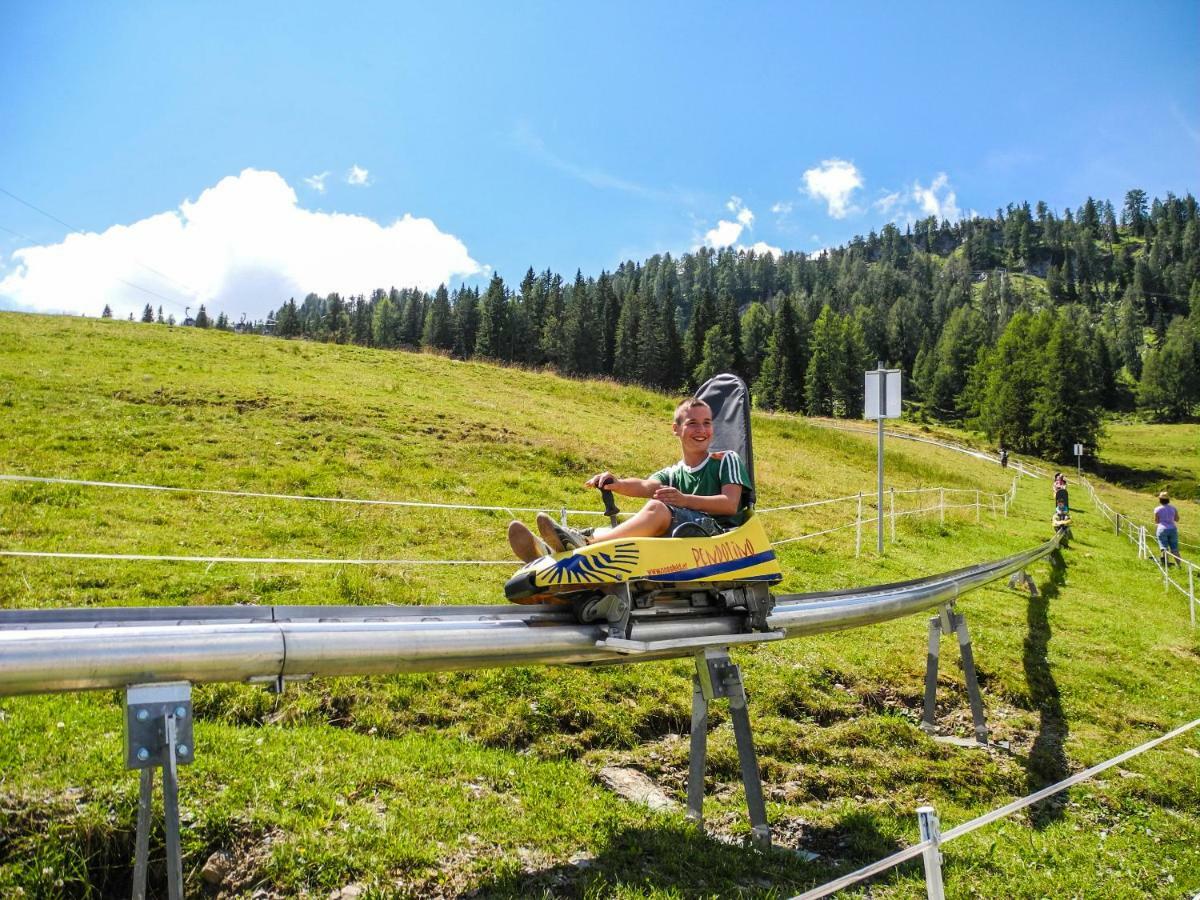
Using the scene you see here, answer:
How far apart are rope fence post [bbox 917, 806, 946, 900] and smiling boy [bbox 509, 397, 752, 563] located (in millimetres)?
2197

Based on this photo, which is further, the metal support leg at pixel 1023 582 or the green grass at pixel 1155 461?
the green grass at pixel 1155 461

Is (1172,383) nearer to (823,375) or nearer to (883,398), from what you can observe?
(823,375)

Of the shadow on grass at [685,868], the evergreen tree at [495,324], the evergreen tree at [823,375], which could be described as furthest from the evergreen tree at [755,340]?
the shadow on grass at [685,868]

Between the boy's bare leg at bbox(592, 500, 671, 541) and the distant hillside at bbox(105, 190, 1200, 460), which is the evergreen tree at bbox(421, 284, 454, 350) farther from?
the boy's bare leg at bbox(592, 500, 671, 541)

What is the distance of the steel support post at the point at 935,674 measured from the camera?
7160mm

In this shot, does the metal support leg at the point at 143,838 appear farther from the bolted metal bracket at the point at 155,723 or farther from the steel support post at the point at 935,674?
the steel support post at the point at 935,674

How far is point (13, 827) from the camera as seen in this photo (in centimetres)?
389

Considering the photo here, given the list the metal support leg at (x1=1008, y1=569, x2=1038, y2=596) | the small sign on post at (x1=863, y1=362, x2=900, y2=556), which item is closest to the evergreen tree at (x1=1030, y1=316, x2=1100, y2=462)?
the small sign on post at (x1=863, y1=362, x2=900, y2=556)

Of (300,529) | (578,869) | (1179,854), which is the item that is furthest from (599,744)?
(300,529)

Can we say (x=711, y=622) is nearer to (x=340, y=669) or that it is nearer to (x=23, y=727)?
(x=340, y=669)

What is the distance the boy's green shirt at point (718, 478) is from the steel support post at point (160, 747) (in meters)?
3.10

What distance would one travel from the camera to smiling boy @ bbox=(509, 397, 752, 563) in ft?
15.1

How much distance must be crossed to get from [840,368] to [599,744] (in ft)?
304

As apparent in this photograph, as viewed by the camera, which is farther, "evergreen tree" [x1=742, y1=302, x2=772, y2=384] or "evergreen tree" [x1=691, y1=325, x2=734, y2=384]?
"evergreen tree" [x1=742, y1=302, x2=772, y2=384]
